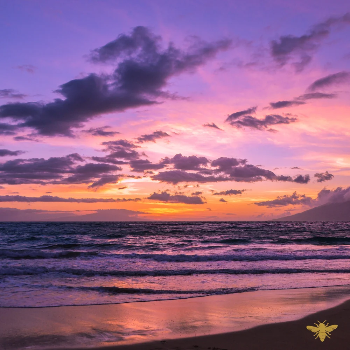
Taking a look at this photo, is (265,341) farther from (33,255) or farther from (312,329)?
(33,255)

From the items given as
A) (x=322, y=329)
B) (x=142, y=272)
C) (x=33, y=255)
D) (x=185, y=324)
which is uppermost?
(x=322, y=329)

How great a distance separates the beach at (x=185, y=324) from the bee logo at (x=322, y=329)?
17cm

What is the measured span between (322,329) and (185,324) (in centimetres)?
370

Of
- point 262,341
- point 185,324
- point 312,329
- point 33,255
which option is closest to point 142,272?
point 185,324

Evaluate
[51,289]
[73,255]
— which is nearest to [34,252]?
[73,255]

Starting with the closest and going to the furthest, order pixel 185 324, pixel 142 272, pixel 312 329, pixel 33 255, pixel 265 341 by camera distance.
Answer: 1. pixel 265 341
2. pixel 312 329
3. pixel 185 324
4. pixel 142 272
5. pixel 33 255

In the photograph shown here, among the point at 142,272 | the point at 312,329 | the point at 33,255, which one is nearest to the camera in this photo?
the point at 312,329

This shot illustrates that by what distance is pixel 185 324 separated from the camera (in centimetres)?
942

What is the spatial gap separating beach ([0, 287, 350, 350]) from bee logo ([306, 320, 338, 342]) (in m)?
0.17

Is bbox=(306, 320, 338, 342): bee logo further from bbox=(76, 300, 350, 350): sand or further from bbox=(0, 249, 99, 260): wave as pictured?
bbox=(0, 249, 99, 260): wave

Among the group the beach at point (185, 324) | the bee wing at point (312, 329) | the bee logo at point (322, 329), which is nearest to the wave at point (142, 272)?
the beach at point (185, 324)

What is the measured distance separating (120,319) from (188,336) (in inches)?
104

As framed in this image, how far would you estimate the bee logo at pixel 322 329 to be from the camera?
8186mm

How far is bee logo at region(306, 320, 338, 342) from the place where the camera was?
26.9 ft
